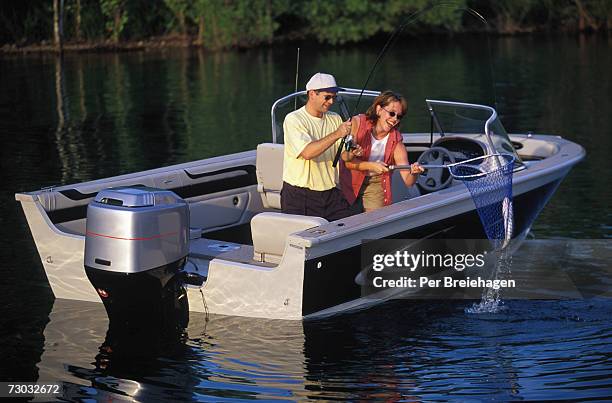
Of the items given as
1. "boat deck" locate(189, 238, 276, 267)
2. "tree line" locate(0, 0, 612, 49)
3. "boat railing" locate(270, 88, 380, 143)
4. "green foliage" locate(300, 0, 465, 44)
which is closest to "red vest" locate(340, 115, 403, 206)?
"boat deck" locate(189, 238, 276, 267)

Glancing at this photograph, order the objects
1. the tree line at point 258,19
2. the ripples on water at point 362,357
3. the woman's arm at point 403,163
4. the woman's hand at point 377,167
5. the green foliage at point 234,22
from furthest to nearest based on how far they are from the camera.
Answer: the green foliage at point 234,22 < the tree line at point 258,19 < the woman's arm at point 403,163 < the woman's hand at point 377,167 < the ripples on water at point 362,357

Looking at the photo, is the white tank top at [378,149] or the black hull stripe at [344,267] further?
the white tank top at [378,149]

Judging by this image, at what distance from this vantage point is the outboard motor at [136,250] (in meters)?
6.18

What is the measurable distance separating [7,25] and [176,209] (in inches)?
958

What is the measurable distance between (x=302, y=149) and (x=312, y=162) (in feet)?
0.69

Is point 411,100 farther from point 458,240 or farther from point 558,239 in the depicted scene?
point 458,240

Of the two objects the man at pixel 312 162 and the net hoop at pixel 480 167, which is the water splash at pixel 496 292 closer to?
the net hoop at pixel 480 167

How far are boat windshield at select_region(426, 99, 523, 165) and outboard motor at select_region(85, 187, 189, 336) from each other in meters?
2.52

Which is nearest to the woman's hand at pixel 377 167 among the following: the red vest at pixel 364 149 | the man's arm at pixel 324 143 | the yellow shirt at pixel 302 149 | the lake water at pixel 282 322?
the red vest at pixel 364 149

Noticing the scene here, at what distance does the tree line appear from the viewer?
29.8m

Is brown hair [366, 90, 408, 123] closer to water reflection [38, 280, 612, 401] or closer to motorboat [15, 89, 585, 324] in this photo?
motorboat [15, 89, 585, 324]

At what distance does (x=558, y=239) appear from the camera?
9156 millimetres

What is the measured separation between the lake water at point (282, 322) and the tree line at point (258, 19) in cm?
960

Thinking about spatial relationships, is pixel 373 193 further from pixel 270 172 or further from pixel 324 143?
pixel 270 172
